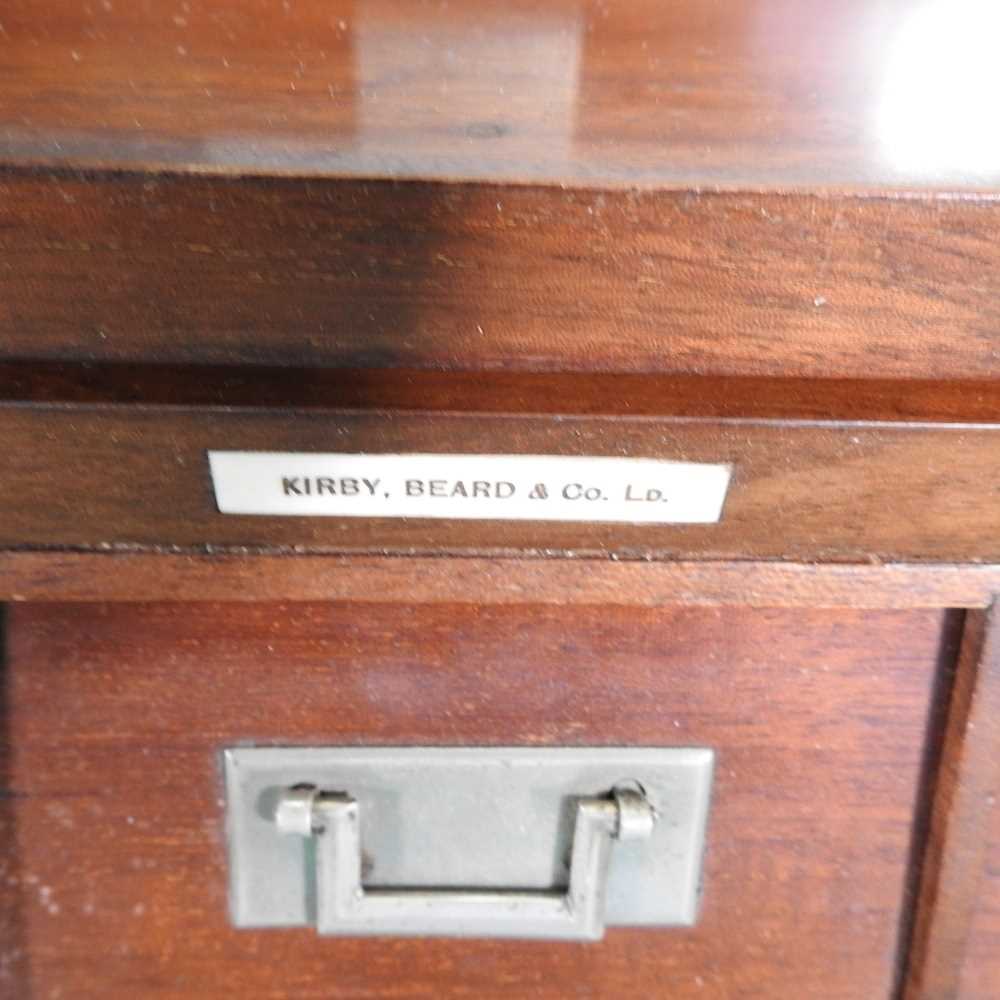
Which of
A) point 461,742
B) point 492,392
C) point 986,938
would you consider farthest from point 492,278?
point 986,938

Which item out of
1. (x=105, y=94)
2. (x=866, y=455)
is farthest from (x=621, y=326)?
(x=105, y=94)

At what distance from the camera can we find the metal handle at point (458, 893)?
387mm

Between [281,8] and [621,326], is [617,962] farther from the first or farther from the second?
[281,8]

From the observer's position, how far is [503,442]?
12.6 inches

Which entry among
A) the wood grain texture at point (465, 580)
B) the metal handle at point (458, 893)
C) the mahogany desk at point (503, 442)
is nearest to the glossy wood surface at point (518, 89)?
the mahogany desk at point (503, 442)

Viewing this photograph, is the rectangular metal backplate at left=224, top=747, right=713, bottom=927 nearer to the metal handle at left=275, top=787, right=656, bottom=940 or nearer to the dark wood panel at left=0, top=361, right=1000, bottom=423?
the metal handle at left=275, top=787, right=656, bottom=940

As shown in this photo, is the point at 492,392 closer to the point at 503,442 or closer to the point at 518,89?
the point at 503,442

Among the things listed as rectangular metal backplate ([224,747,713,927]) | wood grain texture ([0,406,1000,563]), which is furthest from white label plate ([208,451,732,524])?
rectangular metal backplate ([224,747,713,927])

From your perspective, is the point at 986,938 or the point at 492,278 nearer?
the point at 492,278

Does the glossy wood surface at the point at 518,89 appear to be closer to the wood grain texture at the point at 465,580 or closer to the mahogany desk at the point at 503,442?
the mahogany desk at the point at 503,442

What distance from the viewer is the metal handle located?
1.27 ft

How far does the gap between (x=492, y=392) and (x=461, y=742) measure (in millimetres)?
143

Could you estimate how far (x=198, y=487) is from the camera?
0.33 m

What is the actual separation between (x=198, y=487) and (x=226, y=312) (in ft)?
0.18
